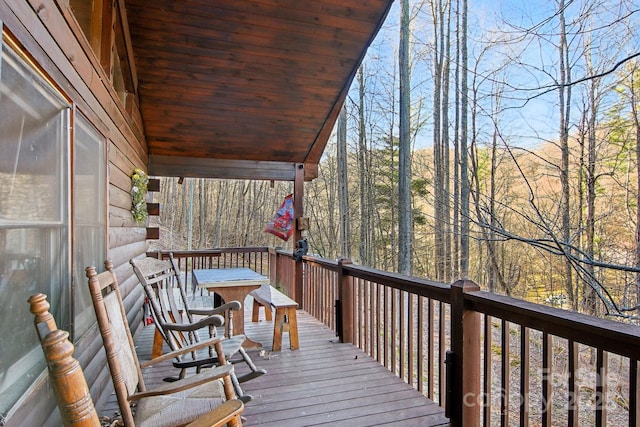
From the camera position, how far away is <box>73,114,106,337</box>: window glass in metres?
2.02

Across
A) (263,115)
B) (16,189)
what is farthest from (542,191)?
(16,189)

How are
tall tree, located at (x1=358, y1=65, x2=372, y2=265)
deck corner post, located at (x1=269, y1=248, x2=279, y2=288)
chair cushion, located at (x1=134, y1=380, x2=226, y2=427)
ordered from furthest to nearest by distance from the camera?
tall tree, located at (x1=358, y1=65, x2=372, y2=265) < deck corner post, located at (x1=269, y1=248, x2=279, y2=288) < chair cushion, located at (x1=134, y1=380, x2=226, y2=427)

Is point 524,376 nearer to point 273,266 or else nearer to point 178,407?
point 178,407

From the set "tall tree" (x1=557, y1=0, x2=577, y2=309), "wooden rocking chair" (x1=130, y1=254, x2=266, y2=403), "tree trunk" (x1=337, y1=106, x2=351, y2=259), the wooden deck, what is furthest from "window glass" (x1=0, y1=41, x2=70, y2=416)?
"tree trunk" (x1=337, y1=106, x2=351, y2=259)

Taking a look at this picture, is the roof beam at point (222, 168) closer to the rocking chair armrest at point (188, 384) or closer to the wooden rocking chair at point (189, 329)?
the wooden rocking chair at point (189, 329)

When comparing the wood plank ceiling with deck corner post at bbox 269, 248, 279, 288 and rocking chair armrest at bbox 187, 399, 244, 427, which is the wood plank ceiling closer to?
deck corner post at bbox 269, 248, 279, 288

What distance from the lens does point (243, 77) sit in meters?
4.23

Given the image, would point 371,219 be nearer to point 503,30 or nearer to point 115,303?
point 503,30

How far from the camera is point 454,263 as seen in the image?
1026cm

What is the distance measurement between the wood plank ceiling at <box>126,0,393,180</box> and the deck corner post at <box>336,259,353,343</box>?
2175mm

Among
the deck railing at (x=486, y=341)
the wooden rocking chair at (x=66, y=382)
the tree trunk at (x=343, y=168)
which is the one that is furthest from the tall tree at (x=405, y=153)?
the wooden rocking chair at (x=66, y=382)

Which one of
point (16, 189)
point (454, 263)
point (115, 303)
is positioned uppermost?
point (16, 189)

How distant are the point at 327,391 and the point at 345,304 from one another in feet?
3.93

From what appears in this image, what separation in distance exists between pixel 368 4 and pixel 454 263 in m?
8.13
